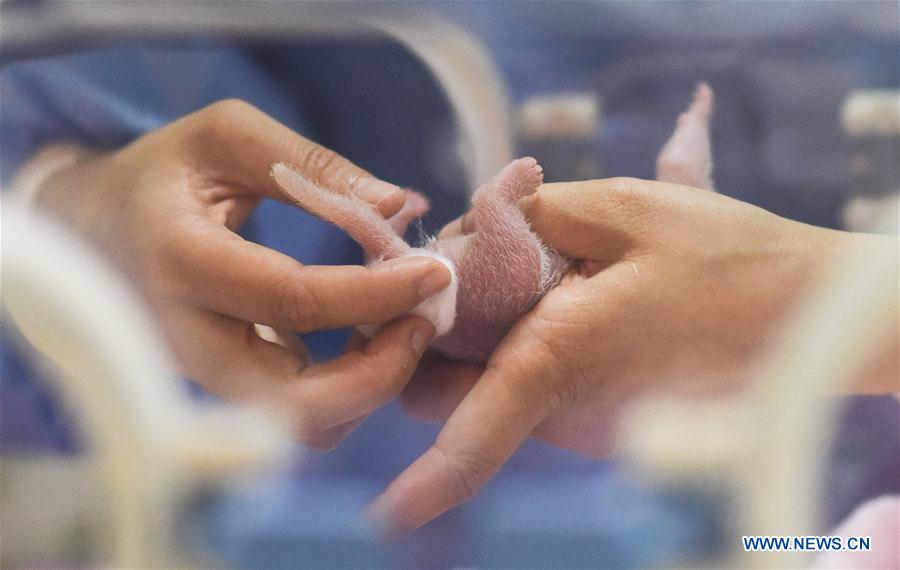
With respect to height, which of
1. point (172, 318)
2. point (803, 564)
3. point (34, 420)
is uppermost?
point (172, 318)

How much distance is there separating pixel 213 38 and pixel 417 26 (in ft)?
0.70

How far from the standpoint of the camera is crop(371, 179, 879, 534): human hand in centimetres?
68

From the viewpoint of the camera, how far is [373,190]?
2.24ft

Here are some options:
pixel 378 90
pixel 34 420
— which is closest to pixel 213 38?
pixel 378 90

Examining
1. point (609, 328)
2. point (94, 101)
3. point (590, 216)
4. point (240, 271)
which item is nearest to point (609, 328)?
point (609, 328)

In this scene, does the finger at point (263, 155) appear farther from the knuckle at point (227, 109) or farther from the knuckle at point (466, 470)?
the knuckle at point (466, 470)

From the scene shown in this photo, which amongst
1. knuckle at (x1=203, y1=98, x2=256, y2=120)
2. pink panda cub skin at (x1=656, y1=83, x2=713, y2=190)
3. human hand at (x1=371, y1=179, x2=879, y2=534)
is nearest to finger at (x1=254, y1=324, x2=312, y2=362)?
human hand at (x1=371, y1=179, x2=879, y2=534)

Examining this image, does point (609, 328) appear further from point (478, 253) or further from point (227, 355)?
point (227, 355)

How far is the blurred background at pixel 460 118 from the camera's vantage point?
729 millimetres

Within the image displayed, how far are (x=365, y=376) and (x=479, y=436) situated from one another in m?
0.12

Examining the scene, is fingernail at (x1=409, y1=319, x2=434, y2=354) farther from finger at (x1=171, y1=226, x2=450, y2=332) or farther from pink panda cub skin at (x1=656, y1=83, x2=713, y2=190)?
pink panda cub skin at (x1=656, y1=83, x2=713, y2=190)

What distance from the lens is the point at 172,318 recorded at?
0.72 meters

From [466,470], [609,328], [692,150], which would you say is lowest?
[466,470]

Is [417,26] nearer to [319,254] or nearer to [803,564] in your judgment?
[319,254]
